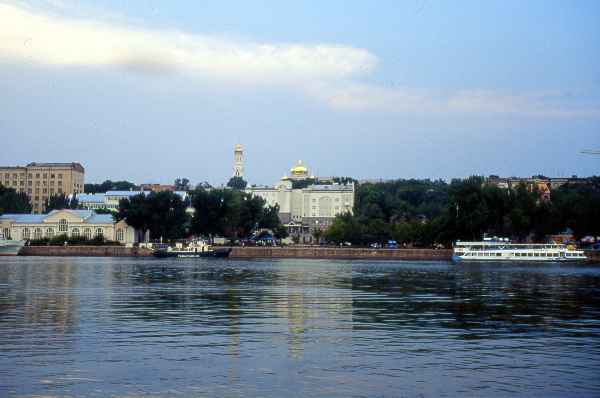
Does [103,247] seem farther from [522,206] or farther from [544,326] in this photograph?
[544,326]

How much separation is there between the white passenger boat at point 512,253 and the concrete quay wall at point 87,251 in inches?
1938

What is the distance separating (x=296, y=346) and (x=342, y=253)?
376 feet

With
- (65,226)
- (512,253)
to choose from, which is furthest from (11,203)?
(512,253)

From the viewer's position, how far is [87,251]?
13925 cm

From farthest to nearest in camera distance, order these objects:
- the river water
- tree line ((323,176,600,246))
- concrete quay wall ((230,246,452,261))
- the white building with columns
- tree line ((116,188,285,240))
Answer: the white building with columns, tree line ((116,188,285,240)), concrete quay wall ((230,246,452,261)), tree line ((323,176,600,246)), the river water

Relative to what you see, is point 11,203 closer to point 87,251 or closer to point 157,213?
point 87,251

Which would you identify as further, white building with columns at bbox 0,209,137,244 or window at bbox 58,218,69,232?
window at bbox 58,218,69,232

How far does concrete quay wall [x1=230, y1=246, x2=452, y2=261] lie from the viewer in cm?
13238

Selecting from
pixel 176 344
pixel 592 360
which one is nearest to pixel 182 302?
pixel 176 344

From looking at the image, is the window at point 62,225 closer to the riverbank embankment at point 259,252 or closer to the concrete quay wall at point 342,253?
the riverbank embankment at point 259,252

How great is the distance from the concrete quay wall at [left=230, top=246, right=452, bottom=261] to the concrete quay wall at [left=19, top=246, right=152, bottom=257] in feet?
51.1

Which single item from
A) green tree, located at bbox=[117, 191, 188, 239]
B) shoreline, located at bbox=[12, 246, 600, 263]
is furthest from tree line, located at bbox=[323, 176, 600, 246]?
green tree, located at bbox=[117, 191, 188, 239]

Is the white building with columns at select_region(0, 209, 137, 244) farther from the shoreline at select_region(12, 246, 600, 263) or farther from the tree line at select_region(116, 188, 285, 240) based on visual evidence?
the shoreline at select_region(12, 246, 600, 263)

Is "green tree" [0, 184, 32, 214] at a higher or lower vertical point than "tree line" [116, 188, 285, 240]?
higher
